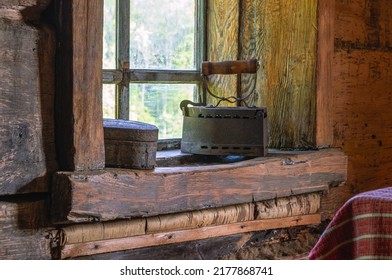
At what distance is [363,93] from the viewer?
9.48 ft

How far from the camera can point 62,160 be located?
195 cm

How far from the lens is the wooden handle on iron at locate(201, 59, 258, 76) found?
2.54 metres

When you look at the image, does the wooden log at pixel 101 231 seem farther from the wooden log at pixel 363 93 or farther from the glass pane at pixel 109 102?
the wooden log at pixel 363 93

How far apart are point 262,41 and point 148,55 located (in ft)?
1.43

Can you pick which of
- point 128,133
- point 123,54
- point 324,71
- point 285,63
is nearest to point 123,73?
point 123,54

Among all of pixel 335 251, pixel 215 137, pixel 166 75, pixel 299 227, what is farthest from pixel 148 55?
pixel 335 251

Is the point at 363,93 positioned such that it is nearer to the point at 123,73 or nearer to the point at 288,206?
the point at 288,206

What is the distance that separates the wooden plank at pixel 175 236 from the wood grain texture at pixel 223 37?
51 cm

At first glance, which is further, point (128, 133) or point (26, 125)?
point (128, 133)

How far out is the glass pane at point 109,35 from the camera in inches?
96.3

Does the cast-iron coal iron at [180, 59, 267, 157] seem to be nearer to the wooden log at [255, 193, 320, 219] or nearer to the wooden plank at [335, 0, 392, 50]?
the wooden log at [255, 193, 320, 219]

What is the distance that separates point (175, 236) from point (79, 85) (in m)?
0.57

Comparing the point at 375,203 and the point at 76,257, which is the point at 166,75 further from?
the point at 375,203

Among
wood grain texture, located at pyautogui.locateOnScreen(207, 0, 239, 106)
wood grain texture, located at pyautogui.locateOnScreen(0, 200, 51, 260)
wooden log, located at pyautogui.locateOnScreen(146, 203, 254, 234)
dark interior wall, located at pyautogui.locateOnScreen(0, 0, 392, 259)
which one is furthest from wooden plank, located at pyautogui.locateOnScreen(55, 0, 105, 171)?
wood grain texture, located at pyautogui.locateOnScreen(207, 0, 239, 106)
